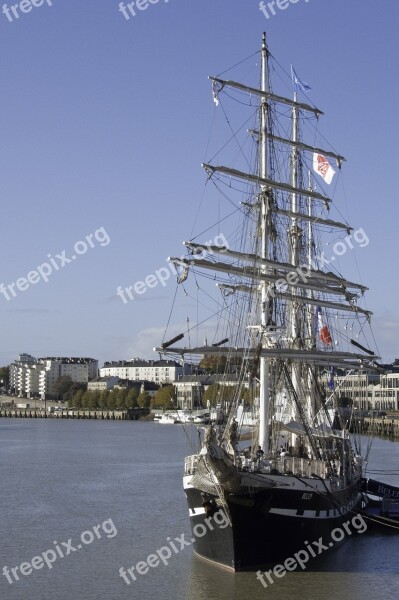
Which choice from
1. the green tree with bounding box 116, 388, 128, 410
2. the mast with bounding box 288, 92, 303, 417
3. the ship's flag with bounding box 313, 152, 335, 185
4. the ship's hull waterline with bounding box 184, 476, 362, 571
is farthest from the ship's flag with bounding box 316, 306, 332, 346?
the green tree with bounding box 116, 388, 128, 410

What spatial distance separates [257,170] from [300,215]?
22.3 feet

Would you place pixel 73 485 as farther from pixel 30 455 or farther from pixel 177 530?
pixel 30 455

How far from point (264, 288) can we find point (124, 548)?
1060 cm

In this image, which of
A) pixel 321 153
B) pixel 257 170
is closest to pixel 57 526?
pixel 257 170

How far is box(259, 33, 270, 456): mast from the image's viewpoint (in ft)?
108

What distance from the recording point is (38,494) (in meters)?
48.6

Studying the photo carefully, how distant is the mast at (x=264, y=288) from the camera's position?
3294 centimetres
